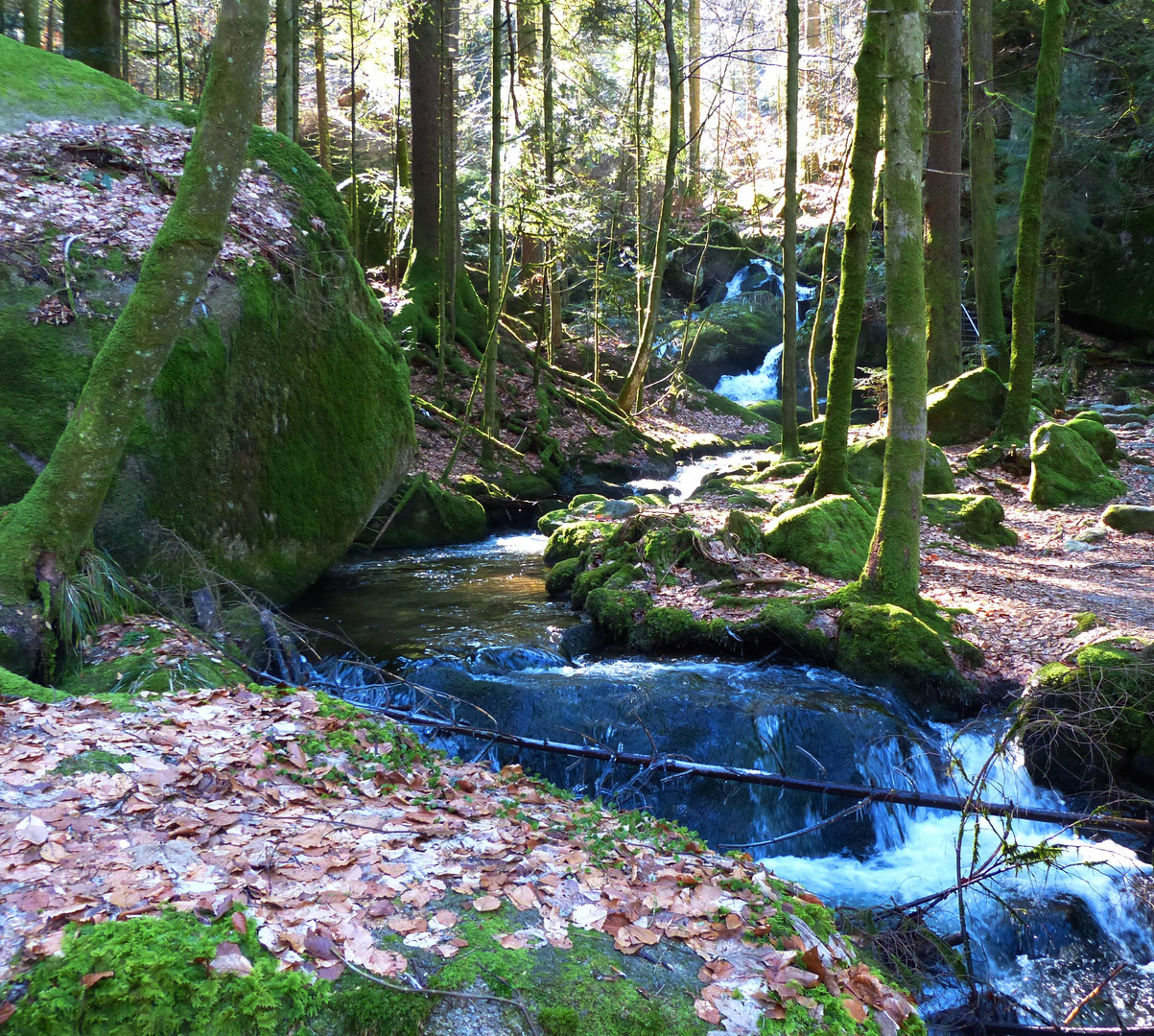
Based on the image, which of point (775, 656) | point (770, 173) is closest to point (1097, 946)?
point (775, 656)

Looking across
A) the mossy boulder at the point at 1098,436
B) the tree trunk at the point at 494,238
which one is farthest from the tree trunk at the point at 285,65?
the mossy boulder at the point at 1098,436

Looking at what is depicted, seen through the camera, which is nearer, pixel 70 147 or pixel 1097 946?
pixel 1097 946

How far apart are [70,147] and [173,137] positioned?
3.67 feet

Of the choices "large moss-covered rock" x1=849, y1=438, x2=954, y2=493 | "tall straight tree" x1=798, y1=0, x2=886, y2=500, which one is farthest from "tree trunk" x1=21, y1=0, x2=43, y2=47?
"large moss-covered rock" x1=849, y1=438, x2=954, y2=493

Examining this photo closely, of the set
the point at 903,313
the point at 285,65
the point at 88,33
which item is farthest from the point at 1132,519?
the point at 88,33

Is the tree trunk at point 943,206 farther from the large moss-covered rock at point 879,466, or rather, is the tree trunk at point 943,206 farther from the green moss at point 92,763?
the green moss at point 92,763

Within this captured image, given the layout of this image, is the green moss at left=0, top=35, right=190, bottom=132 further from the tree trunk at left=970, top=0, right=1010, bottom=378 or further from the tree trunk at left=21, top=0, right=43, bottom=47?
the tree trunk at left=970, top=0, right=1010, bottom=378

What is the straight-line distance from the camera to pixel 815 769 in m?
5.98

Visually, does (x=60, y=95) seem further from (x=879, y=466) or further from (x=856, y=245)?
(x=879, y=466)

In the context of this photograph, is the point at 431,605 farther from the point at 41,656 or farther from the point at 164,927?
the point at 164,927

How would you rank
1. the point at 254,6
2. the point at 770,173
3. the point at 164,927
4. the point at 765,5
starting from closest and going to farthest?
1. the point at 164,927
2. the point at 254,6
3. the point at 770,173
4. the point at 765,5

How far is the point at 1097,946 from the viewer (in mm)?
4578

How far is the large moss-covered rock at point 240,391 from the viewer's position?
20.4 feet

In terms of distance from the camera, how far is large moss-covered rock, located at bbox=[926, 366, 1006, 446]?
48.6 feet
